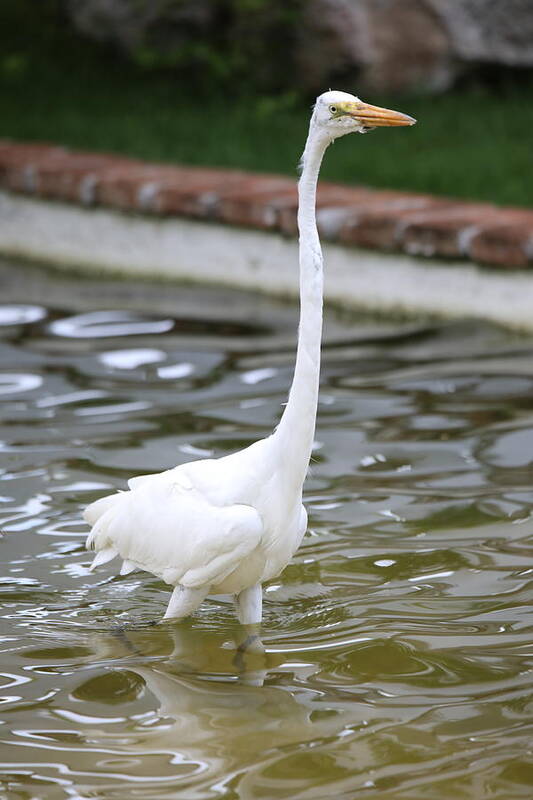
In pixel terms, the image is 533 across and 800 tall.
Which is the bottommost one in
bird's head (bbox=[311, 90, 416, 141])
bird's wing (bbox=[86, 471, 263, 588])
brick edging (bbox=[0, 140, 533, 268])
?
bird's wing (bbox=[86, 471, 263, 588])

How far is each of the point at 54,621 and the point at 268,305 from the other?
364 centimetres

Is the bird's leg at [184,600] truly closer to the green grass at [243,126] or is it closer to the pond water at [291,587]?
the pond water at [291,587]

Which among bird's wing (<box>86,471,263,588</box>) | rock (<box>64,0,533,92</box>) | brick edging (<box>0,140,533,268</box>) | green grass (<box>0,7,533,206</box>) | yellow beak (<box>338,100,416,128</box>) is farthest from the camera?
rock (<box>64,0,533,92</box>)

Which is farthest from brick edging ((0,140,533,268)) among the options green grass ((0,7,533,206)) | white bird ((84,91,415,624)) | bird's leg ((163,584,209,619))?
bird's leg ((163,584,209,619))

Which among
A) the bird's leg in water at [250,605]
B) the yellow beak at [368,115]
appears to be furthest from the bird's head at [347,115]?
the bird's leg in water at [250,605]

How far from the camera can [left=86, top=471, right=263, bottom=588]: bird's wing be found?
3.17 metres

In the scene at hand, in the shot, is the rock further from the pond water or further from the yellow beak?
the yellow beak

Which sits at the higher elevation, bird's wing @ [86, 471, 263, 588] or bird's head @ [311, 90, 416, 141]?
bird's head @ [311, 90, 416, 141]

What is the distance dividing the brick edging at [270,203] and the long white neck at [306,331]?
3.25 m

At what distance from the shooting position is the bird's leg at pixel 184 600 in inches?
132

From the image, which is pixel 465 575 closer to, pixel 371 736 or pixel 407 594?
pixel 407 594

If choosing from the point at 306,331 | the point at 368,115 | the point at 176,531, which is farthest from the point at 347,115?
the point at 176,531

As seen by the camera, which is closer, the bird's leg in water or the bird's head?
the bird's head

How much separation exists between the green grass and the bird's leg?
4377mm
